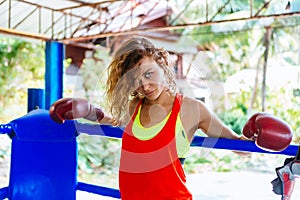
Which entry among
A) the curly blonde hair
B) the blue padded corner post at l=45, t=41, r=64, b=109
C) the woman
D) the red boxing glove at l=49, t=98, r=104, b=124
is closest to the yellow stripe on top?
the woman

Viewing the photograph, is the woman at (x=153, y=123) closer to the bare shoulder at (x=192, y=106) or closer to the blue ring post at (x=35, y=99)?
the bare shoulder at (x=192, y=106)

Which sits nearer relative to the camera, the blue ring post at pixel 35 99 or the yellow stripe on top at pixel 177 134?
the yellow stripe on top at pixel 177 134

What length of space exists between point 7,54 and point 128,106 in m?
5.40

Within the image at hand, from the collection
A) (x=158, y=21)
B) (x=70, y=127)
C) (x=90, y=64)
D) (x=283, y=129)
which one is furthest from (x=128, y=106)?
(x=158, y=21)

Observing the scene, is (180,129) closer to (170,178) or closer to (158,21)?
(170,178)

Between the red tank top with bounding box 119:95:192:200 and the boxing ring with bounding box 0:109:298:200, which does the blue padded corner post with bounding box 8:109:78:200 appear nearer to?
the boxing ring with bounding box 0:109:298:200

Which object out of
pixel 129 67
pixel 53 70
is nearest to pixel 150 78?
pixel 129 67

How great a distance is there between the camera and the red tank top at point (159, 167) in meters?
1.20

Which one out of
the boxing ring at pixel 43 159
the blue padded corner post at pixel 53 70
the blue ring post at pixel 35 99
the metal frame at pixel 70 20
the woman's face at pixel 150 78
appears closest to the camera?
the woman's face at pixel 150 78

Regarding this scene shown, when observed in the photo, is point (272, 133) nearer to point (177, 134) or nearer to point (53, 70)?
point (177, 134)

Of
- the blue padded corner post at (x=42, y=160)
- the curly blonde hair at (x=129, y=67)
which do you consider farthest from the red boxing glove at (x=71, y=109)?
the blue padded corner post at (x=42, y=160)

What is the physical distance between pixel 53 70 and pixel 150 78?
3.18m

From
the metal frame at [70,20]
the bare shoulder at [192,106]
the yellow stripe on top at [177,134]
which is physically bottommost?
the yellow stripe on top at [177,134]

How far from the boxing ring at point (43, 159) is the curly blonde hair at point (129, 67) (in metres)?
0.40
